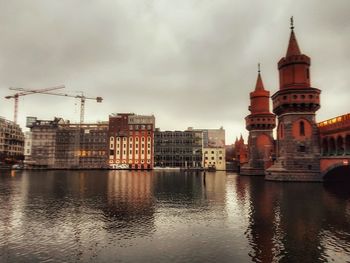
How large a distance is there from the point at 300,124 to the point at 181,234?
5440 centimetres

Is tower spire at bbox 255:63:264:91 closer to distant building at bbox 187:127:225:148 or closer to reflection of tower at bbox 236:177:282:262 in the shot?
reflection of tower at bbox 236:177:282:262

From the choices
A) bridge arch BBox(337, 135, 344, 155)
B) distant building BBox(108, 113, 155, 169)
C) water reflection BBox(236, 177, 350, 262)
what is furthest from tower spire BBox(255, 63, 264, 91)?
distant building BBox(108, 113, 155, 169)

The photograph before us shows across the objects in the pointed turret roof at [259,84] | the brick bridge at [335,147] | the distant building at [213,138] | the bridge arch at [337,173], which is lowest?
the bridge arch at [337,173]

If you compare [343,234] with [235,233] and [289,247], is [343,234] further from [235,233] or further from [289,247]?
[235,233]

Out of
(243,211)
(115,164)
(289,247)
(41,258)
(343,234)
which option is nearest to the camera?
(41,258)

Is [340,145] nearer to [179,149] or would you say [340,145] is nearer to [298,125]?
[298,125]

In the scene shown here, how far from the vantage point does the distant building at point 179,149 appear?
17875 centimetres

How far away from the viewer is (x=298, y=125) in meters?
69.1

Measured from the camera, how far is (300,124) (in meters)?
69.1

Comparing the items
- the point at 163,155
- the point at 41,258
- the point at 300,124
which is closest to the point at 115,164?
the point at 163,155

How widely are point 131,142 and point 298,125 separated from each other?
12103cm

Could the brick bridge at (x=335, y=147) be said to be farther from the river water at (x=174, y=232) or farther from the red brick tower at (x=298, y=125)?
the river water at (x=174, y=232)

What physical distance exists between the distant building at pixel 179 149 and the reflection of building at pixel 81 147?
32145 millimetres

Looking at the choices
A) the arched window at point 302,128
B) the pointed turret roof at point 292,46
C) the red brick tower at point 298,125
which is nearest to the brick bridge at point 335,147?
the red brick tower at point 298,125
